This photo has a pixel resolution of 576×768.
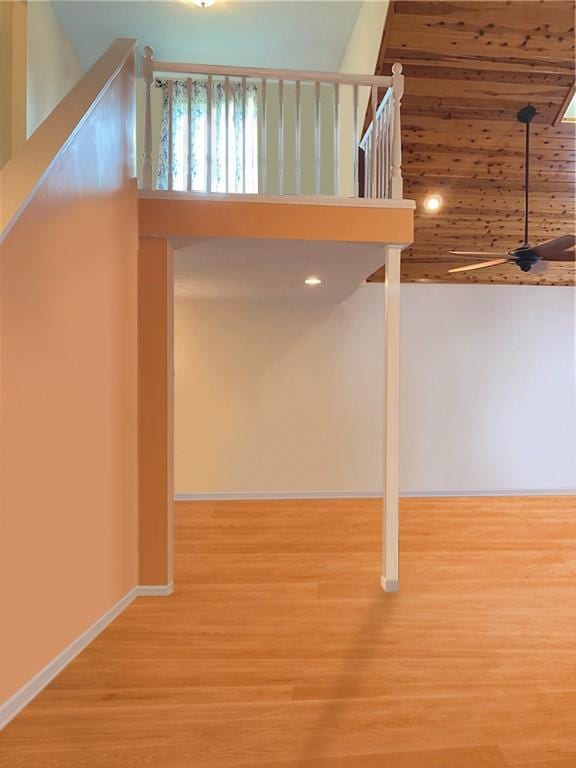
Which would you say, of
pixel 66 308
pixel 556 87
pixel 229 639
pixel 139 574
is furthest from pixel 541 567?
pixel 556 87

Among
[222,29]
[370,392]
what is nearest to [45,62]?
[222,29]

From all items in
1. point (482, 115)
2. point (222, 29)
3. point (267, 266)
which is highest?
point (222, 29)

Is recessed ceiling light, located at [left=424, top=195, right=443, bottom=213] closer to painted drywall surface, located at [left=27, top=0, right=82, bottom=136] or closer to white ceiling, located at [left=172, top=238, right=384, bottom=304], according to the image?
white ceiling, located at [left=172, top=238, right=384, bottom=304]

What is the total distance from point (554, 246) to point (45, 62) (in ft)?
15.9

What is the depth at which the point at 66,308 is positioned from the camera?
83.4 inches

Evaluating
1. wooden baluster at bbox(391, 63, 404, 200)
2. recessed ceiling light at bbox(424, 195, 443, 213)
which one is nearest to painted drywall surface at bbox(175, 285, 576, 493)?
recessed ceiling light at bbox(424, 195, 443, 213)

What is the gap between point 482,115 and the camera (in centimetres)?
410

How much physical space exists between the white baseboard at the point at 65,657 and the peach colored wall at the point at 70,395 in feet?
0.12

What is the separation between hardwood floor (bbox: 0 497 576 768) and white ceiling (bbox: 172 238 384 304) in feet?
7.30

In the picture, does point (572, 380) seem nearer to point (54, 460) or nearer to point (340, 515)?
point (340, 515)

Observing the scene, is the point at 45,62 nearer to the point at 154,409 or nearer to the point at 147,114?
the point at 147,114

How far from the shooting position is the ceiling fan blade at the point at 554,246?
10.0 feet

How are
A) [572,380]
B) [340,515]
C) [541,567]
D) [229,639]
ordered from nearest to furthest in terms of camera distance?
[229,639] < [541,567] < [340,515] < [572,380]

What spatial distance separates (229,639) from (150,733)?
681 millimetres
